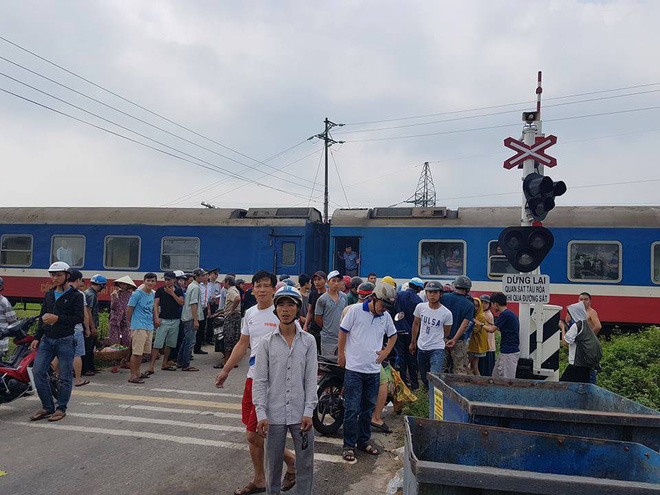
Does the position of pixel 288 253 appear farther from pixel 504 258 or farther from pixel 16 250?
pixel 16 250

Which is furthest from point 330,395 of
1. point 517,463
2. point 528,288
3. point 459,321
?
point 517,463

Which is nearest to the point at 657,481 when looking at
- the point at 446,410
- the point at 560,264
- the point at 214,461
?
the point at 446,410

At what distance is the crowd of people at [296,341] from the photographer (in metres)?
3.79

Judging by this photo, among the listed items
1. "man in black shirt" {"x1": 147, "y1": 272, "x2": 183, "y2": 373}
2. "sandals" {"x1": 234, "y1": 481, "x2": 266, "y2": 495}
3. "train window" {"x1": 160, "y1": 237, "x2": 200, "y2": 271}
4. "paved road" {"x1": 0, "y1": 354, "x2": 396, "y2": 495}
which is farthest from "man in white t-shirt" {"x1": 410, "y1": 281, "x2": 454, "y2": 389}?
"train window" {"x1": 160, "y1": 237, "x2": 200, "y2": 271}

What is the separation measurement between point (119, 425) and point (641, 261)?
1162cm

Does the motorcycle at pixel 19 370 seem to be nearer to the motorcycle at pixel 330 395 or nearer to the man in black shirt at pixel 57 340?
the man in black shirt at pixel 57 340

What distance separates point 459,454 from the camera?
10.4 feet

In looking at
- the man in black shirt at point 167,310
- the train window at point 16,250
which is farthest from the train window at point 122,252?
the man in black shirt at point 167,310

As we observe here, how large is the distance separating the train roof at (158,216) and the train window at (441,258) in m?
3.51

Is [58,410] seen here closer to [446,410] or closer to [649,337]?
[446,410]

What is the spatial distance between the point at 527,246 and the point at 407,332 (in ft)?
9.09

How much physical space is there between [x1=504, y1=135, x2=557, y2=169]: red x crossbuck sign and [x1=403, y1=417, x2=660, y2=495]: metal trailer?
4.01m

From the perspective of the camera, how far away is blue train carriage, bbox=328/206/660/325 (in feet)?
38.8

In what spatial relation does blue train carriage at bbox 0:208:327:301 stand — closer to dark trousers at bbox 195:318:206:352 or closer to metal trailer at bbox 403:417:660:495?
dark trousers at bbox 195:318:206:352
